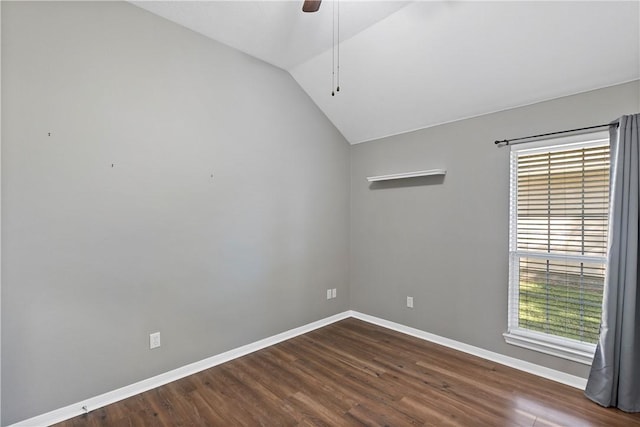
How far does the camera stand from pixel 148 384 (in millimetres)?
2477

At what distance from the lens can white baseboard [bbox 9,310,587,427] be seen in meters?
2.11

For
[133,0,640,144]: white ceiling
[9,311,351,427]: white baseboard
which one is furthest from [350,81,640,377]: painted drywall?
[9,311,351,427]: white baseboard

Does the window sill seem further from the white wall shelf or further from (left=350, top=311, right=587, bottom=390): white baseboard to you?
the white wall shelf

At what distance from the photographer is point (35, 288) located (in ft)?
6.63

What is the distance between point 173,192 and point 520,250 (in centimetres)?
311

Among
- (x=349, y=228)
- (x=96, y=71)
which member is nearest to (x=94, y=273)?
(x=96, y=71)

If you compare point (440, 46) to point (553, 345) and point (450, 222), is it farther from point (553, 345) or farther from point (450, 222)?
point (553, 345)

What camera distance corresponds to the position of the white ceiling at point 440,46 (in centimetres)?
217

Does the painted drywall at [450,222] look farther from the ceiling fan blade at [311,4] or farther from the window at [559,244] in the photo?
the ceiling fan blade at [311,4]

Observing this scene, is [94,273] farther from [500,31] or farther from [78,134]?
[500,31]

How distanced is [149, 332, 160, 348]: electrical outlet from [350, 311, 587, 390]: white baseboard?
244cm

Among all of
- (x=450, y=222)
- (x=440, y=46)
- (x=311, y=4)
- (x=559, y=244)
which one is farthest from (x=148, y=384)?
(x=440, y=46)

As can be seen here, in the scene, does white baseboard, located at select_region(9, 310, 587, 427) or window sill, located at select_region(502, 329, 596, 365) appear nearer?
white baseboard, located at select_region(9, 310, 587, 427)

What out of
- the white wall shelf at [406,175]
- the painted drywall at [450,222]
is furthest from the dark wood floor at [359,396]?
the white wall shelf at [406,175]
